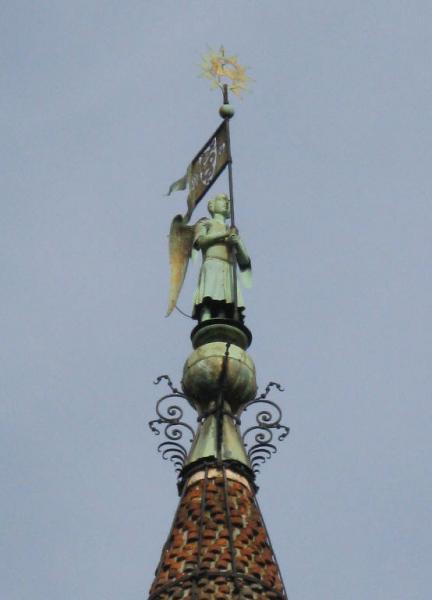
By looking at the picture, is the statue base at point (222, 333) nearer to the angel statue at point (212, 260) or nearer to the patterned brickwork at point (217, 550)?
the angel statue at point (212, 260)

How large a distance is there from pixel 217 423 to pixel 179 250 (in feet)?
8.83

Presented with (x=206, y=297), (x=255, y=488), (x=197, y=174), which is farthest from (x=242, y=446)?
(x=197, y=174)

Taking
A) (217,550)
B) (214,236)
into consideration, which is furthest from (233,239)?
(217,550)

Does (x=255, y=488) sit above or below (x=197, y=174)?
below

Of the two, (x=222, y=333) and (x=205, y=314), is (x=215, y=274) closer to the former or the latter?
(x=205, y=314)

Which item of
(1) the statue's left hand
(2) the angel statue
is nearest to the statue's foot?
(2) the angel statue

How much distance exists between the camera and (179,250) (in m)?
22.6

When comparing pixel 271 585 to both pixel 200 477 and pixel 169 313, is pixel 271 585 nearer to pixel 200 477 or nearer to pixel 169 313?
pixel 200 477

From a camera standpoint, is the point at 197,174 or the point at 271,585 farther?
the point at 197,174

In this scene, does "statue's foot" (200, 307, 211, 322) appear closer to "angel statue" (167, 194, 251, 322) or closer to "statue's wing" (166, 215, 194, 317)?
"angel statue" (167, 194, 251, 322)

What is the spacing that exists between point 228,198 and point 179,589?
17.0 ft

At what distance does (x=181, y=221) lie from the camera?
2269 cm

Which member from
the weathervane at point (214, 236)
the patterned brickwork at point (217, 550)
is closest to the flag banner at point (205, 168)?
the weathervane at point (214, 236)

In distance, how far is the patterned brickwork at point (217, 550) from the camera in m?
18.7
